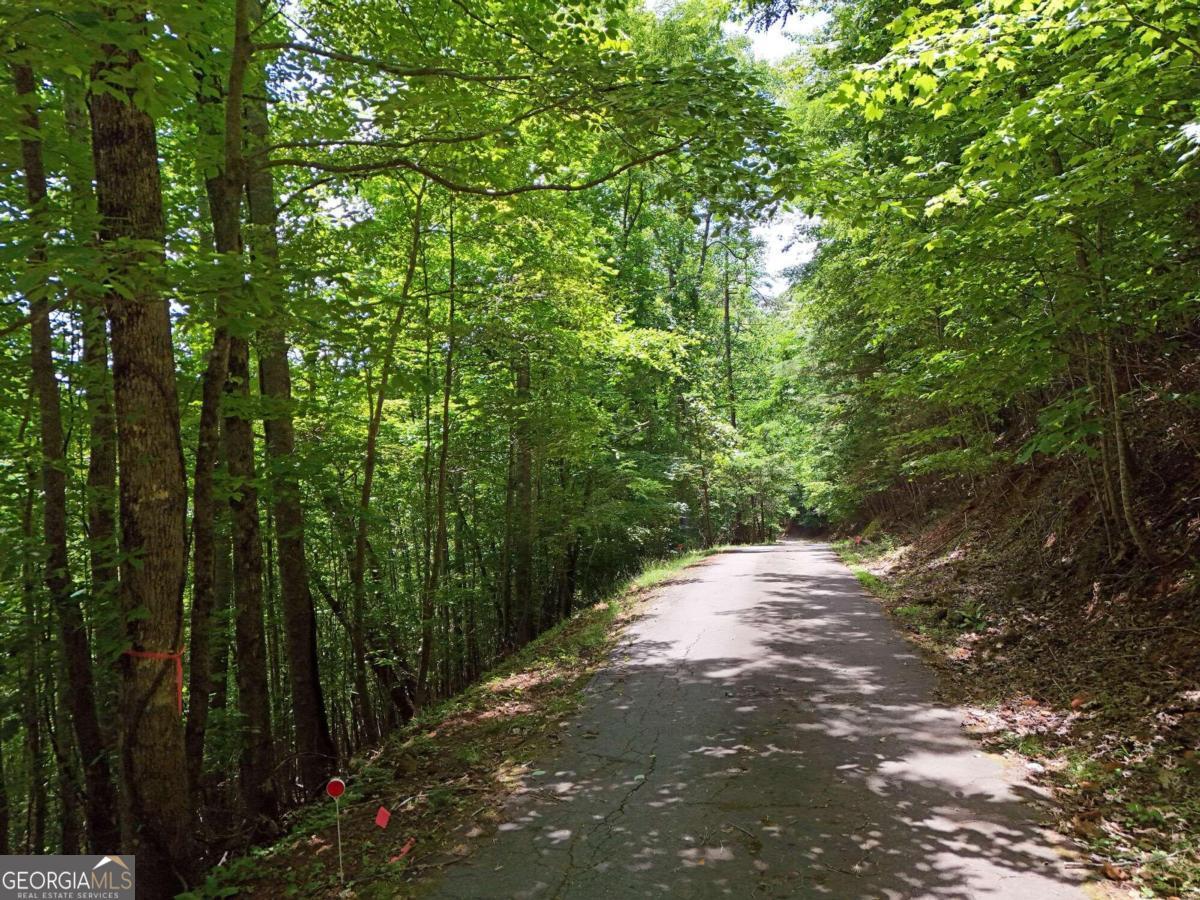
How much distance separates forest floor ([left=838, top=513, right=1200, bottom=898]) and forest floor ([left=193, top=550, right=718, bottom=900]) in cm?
362

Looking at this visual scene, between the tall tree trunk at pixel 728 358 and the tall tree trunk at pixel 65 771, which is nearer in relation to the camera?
the tall tree trunk at pixel 65 771

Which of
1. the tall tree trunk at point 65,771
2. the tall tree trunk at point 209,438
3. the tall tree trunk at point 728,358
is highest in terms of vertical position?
the tall tree trunk at point 728,358

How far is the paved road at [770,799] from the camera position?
3.46 meters

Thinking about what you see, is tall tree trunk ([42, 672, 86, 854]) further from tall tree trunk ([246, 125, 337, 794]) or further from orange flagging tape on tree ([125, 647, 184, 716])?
orange flagging tape on tree ([125, 647, 184, 716])

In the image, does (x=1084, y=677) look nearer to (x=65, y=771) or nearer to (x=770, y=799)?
(x=770, y=799)

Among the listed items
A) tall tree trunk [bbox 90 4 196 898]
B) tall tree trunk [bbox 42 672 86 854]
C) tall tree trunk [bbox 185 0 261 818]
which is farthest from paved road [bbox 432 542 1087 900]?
tall tree trunk [bbox 42 672 86 854]

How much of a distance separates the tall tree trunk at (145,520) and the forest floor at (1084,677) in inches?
206

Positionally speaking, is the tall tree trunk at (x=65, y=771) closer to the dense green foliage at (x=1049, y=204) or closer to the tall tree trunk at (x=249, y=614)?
the tall tree trunk at (x=249, y=614)

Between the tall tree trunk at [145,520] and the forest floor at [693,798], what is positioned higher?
the tall tree trunk at [145,520]

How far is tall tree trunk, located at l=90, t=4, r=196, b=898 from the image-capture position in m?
3.83

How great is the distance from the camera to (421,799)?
16.0ft

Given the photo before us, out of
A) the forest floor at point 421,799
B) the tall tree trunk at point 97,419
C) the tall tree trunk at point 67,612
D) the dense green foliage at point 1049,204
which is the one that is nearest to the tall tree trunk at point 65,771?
the tall tree trunk at point 67,612

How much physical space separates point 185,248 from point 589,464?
11.9 metres

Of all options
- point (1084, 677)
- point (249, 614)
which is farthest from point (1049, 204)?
point (249, 614)
